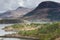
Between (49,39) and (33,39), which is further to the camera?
(33,39)

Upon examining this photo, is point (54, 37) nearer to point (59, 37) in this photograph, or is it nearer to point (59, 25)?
point (59, 37)

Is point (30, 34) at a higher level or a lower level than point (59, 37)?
higher

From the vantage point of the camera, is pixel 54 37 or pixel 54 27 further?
pixel 54 27

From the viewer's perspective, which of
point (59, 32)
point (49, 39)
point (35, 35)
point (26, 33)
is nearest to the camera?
point (49, 39)

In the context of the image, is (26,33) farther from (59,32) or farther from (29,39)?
(59,32)

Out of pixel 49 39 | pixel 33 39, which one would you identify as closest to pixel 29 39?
pixel 33 39

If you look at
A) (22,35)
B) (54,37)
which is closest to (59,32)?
(54,37)

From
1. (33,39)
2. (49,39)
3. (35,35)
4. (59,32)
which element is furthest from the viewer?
(35,35)

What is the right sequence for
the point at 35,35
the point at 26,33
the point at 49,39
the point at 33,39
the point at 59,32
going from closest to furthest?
the point at 49,39
the point at 59,32
the point at 33,39
the point at 35,35
the point at 26,33

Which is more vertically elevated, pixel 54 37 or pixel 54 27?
pixel 54 27
